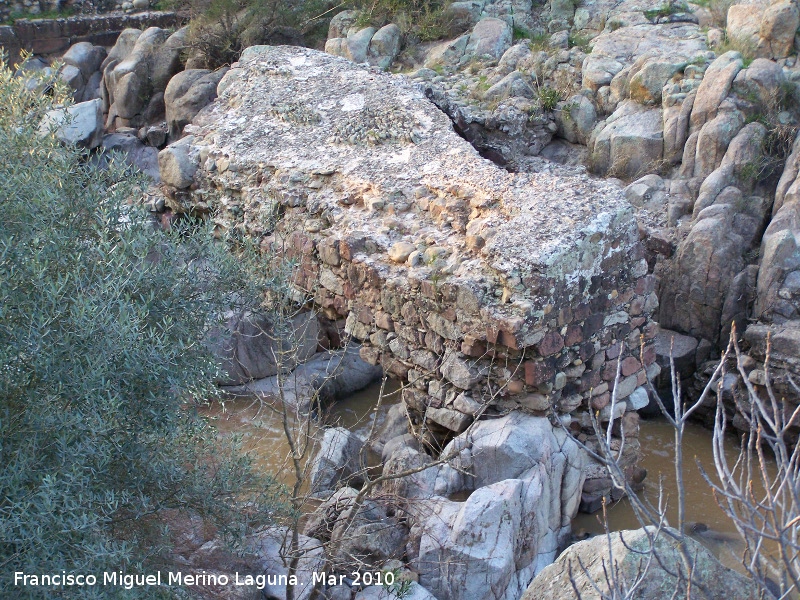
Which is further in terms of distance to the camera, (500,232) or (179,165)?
(179,165)

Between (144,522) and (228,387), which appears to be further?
(228,387)

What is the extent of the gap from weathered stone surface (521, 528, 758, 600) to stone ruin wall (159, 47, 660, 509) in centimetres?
167

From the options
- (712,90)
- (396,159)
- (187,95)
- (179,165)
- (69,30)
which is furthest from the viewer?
(69,30)

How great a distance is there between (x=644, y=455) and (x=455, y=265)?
2.61m

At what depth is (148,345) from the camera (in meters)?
3.84

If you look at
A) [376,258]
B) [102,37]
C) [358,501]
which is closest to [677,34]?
[376,258]

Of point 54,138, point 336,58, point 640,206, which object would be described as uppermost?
point 54,138

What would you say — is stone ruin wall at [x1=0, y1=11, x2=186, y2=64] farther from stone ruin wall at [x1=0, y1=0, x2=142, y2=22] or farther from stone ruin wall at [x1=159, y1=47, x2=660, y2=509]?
stone ruin wall at [x1=159, y1=47, x2=660, y2=509]

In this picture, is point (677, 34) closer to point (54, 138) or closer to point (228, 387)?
point (228, 387)

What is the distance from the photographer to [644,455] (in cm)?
700

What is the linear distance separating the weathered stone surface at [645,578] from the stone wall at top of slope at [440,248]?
Answer: 1638mm

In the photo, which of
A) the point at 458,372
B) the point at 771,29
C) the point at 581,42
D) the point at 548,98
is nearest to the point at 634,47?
the point at 581,42

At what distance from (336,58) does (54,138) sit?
5228 mm

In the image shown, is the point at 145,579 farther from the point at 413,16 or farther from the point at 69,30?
the point at 69,30
